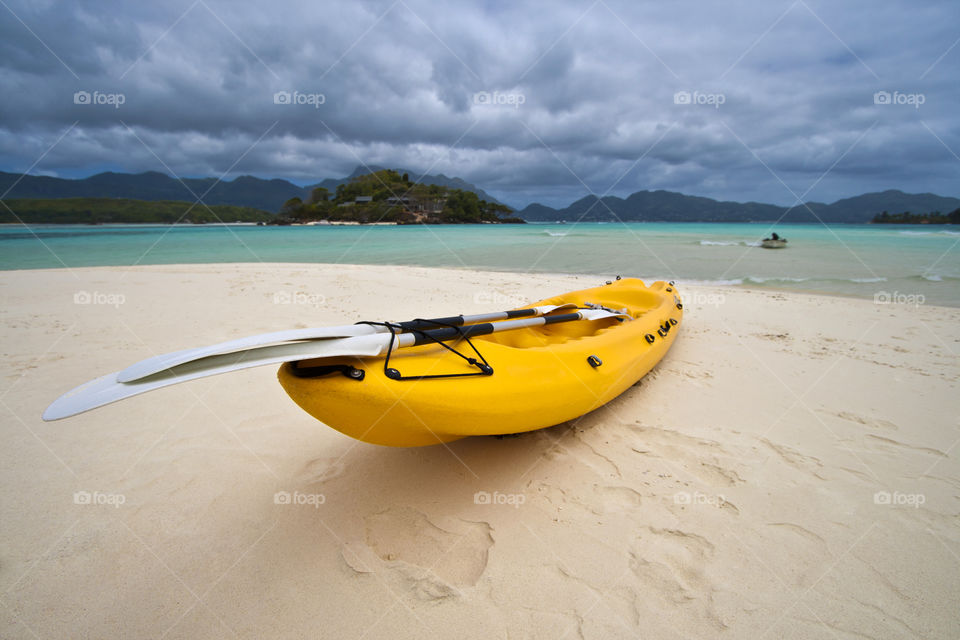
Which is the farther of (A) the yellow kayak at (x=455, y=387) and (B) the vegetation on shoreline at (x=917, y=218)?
(B) the vegetation on shoreline at (x=917, y=218)

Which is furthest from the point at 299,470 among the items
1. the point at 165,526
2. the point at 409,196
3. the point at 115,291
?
the point at 409,196

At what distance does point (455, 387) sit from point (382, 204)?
60768mm

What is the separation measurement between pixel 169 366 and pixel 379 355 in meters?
0.83

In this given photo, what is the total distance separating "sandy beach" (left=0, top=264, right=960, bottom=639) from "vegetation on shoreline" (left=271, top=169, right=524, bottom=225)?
57.2 metres

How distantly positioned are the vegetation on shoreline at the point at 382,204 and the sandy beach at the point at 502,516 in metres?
57.2

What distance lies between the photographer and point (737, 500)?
2346 mm

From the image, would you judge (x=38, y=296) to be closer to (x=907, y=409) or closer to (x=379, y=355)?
(x=379, y=355)

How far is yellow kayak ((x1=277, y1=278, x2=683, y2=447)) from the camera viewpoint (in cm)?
182

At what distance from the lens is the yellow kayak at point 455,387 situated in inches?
71.7

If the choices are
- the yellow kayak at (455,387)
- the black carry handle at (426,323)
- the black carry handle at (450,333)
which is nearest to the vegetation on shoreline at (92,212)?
the black carry handle at (426,323)

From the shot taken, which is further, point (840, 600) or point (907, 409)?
point (907, 409)

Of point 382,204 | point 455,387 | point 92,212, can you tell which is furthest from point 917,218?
point 92,212

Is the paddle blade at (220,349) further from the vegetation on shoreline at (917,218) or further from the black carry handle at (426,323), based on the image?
the vegetation on shoreline at (917,218)

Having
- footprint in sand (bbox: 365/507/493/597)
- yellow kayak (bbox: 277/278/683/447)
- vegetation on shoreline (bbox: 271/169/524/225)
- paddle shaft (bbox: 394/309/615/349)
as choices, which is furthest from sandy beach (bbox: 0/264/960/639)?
vegetation on shoreline (bbox: 271/169/524/225)
